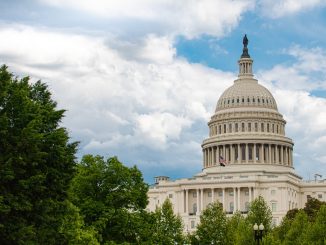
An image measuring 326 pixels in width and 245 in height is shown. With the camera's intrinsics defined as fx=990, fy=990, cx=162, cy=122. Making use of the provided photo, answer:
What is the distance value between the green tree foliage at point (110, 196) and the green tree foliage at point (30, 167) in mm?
21388

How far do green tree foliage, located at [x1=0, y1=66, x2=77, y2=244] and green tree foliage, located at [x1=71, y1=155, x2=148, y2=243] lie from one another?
70.2 ft

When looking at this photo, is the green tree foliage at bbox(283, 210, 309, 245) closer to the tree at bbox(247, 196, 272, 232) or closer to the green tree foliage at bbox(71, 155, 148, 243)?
the green tree foliage at bbox(71, 155, 148, 243)

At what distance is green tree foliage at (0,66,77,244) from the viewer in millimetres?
59625

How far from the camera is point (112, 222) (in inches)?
3516

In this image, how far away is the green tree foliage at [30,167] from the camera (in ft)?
196

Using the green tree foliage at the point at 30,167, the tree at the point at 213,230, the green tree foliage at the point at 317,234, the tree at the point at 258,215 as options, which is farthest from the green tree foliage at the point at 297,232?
the tree at the point at 213,230

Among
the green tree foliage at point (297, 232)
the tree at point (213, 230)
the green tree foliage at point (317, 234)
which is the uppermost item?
the tree at point (213, 230)

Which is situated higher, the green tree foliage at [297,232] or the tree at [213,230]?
the tree at [213,230]

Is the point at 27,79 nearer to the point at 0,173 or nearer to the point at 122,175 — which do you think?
the point at 0,173

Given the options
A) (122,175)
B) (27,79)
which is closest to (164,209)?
(122,175)

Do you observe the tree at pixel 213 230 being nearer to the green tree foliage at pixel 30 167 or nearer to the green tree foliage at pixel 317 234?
the green tree foliage at pixel 317 234

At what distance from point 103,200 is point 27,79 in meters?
25.9

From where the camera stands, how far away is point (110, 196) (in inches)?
3543

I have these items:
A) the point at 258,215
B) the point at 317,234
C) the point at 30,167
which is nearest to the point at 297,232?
the point at 317,234
